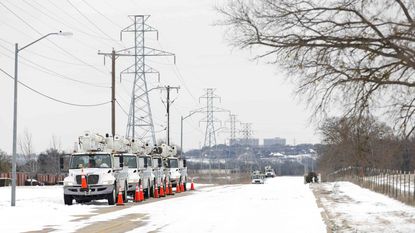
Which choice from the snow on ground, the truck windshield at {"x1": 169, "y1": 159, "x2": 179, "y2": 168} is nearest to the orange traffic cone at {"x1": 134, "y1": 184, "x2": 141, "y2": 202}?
the snow on ground

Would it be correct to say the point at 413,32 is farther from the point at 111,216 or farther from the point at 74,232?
the point at 111,216

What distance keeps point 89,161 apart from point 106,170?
40.1 inches

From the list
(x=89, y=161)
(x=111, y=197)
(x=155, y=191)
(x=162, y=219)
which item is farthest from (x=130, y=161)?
(x=162, y=219)

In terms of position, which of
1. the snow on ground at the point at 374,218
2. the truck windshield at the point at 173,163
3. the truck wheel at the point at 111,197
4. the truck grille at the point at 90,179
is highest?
the truck windshield at the point at 173,163

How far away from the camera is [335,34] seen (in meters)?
16.2

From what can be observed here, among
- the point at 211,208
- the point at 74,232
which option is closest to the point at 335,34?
the point at 74,232

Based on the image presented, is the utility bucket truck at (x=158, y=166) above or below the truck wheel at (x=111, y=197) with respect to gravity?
above

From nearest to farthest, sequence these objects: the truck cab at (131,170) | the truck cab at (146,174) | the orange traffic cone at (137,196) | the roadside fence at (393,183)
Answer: the roadside fence at (393,183) → the orange traffic cone at (137,196) → the truck cab at (131,170) → the truck cab at (146,174)

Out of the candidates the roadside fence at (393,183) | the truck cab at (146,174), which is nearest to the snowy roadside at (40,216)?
the truck cab at (146,174)

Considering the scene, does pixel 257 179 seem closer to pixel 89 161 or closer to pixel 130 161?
pixel 130 161

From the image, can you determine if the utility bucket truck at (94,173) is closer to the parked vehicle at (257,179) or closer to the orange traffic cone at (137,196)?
the orange traffic cone at (137,196)

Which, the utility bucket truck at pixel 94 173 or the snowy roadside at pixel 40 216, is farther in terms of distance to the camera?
the utility bucket truck at pixel 94 173

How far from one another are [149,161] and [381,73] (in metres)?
27.4

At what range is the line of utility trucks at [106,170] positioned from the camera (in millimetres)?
32469
